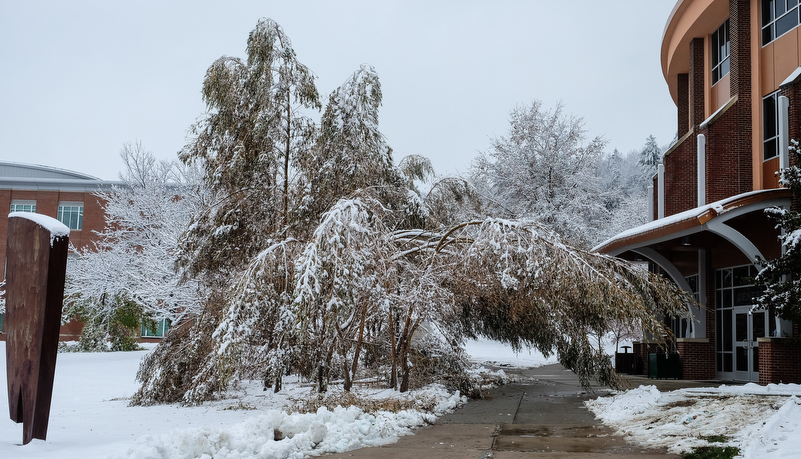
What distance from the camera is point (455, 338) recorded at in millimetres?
14602

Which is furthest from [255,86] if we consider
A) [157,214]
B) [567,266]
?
[157,214]

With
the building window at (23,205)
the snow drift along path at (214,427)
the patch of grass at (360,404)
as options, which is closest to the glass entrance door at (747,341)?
the snow drift along path at (214,427)

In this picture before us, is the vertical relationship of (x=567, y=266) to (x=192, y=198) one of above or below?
below

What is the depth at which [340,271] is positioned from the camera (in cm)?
1140

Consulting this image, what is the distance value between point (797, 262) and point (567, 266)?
17.5 feet

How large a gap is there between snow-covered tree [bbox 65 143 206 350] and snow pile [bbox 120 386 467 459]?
16.9m

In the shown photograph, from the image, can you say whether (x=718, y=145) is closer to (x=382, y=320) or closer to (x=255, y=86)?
(x=382, y=320)

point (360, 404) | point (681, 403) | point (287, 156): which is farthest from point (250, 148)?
point (681, 403)

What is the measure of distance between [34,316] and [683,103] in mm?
23268

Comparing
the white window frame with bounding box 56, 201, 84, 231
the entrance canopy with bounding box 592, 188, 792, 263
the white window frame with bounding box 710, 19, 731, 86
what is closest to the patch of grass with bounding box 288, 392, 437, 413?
the entrance canopy with bounding box 592, 188, 792, 263

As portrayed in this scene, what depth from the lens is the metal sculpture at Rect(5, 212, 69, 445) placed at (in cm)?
874

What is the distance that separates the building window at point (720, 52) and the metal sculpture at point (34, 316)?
1905cm

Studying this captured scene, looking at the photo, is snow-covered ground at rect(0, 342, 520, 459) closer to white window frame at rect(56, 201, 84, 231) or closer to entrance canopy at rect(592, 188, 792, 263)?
entrance canopy at rect(592, 188, 792, 263)

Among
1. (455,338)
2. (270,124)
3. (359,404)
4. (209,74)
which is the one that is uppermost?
(209,74)
